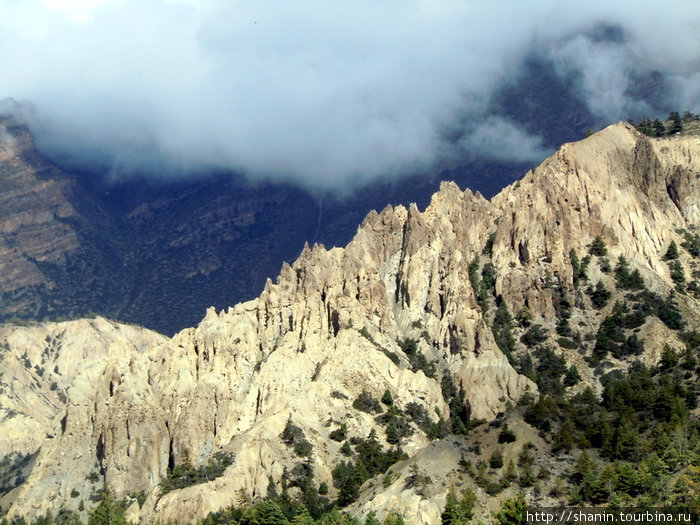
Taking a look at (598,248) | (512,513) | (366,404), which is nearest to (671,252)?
(598,248)

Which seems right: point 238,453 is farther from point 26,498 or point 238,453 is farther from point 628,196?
point 628,196

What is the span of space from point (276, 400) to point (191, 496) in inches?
900

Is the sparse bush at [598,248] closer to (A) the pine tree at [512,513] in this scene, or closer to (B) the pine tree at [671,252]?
(B) the pine tree at [671,252]

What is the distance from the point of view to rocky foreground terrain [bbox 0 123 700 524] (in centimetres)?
13750

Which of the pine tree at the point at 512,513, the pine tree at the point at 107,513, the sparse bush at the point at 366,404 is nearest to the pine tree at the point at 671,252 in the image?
the sparse bush at the point at 366,404

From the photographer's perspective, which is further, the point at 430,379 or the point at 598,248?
the point at 598,248

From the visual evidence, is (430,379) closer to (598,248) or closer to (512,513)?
(598,248)

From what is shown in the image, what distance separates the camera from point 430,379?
171875mm

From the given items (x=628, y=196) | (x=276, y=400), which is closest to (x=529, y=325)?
(x=628, y=196)

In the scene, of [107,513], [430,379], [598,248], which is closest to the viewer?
[107,513]

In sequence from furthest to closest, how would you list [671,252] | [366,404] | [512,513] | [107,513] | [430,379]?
[671,252] → [430,379] → [366,404] → [107,513] → [512,513]

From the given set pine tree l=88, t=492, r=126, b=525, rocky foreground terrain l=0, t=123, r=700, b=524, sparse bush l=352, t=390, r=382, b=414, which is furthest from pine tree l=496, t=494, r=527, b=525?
pine tree l=88, t=492, r=126, b=525

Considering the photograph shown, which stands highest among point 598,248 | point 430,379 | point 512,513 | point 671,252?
point 671,252

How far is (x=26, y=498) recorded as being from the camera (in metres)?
167
